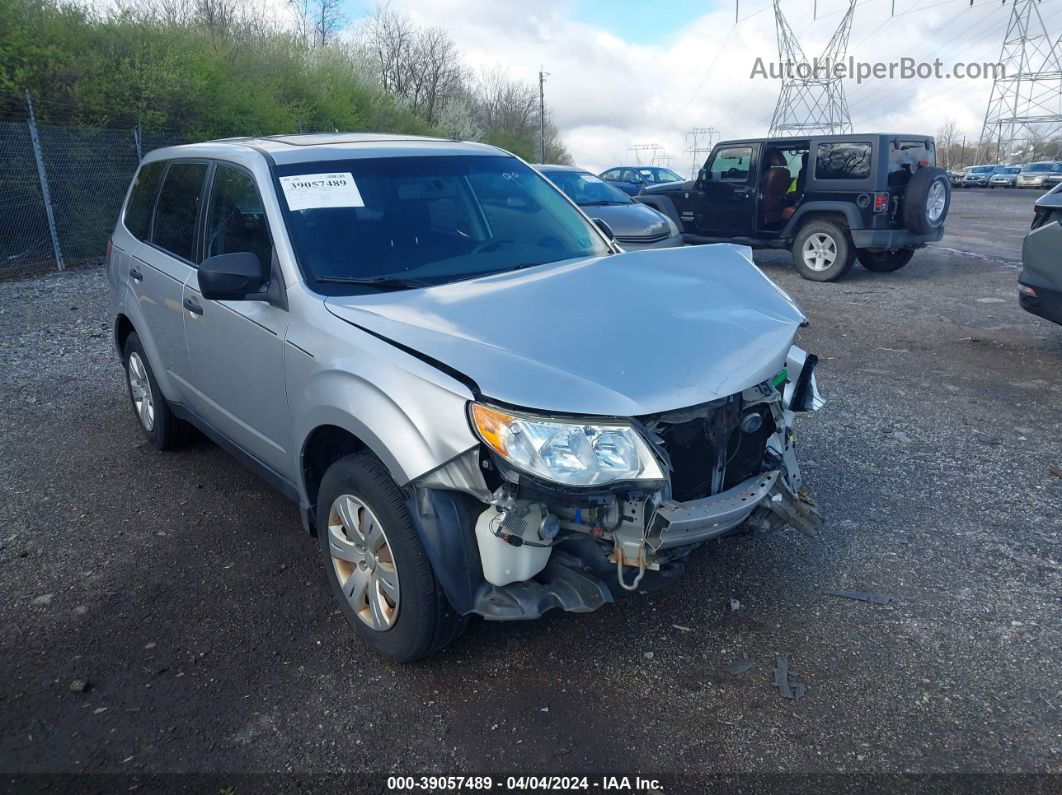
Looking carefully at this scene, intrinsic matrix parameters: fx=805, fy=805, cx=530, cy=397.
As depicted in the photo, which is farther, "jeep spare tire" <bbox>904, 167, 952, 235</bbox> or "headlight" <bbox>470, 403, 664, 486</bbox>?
"jeep spare tire" <bbox>904, 167, 952, 235</bbox>

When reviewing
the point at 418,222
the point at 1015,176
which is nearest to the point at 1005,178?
the point at 1015,176

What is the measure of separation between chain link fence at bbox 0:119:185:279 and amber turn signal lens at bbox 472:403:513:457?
12396mm

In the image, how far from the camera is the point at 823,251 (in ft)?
38.3

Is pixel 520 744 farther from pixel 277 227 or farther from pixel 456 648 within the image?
pixel 277 227

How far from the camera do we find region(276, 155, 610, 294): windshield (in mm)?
3393

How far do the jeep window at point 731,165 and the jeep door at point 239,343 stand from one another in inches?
390

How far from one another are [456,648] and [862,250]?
10.6 m

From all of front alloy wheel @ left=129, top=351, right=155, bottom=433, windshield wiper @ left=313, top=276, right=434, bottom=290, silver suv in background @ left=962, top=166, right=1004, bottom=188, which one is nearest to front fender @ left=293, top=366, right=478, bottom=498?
windshield wiper @ left=313, top=276, right=434, bottom=290

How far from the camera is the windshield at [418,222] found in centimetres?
339

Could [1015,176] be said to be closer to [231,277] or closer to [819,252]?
[819,252]

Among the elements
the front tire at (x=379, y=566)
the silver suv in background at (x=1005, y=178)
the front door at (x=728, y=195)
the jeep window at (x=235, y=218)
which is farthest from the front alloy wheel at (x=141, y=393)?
the silver suv in background at (x=1005, y=178)

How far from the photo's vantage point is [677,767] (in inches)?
99.2

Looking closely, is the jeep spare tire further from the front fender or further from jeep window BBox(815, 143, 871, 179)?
the front fender

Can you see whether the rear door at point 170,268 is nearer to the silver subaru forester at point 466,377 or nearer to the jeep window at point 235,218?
the silver subaru forester at point 466,377
